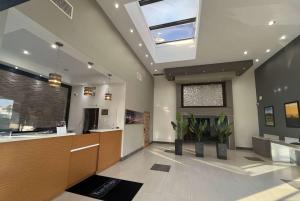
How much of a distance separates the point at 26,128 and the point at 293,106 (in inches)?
423

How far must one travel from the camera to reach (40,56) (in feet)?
16.2

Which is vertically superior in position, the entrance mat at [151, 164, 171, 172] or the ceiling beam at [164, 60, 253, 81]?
the ceiling beam at [164, 60, 253, 81]

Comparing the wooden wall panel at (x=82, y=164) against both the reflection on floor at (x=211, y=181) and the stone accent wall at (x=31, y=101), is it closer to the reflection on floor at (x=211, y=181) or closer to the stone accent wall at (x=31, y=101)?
the reflection on floor at (x=211, y=181)

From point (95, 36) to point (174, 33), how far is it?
13.6 ft

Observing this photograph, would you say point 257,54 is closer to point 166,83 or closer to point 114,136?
point 166,83

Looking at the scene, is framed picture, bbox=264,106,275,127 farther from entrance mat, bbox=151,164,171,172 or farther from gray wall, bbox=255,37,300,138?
entrance mat, bbox=151,164,171,172

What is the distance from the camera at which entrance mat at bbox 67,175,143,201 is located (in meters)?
2.88

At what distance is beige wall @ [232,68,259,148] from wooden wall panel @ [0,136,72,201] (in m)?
9.12

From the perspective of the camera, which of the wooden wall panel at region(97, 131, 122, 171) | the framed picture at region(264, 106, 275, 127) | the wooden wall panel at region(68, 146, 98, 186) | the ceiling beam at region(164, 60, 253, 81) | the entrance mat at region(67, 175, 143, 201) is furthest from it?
the ceiling beam at region(164, 60, 253, 81)

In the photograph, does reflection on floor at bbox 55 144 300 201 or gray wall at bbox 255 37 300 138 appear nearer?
reflection on floor at bbox 55 144 300 201

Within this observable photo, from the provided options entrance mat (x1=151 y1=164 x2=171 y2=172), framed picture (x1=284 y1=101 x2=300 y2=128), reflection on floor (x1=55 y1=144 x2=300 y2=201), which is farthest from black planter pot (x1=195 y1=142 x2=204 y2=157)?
framed picture (x1=284 y1=101 x2=300 y2=128)

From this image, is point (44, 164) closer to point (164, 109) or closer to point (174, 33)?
point (174, 33)

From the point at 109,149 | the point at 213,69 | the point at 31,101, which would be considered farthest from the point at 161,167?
the point at 213,69

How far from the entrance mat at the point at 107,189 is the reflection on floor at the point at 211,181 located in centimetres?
16
